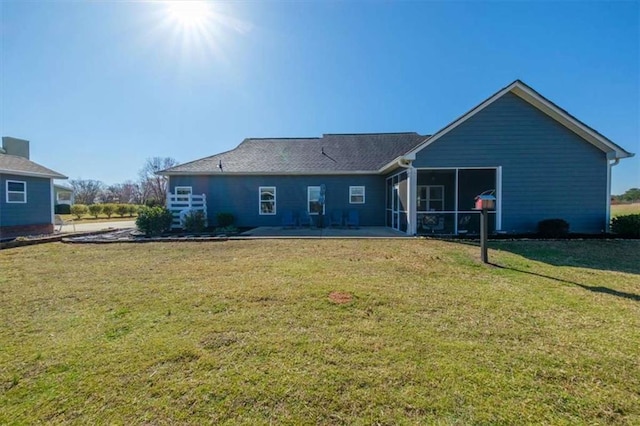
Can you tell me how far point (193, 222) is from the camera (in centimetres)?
1176

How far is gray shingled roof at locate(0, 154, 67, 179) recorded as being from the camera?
1127 cm

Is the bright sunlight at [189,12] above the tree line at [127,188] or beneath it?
above

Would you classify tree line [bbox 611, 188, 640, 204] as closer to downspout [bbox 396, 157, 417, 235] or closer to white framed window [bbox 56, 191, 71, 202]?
downspout [bbox 396, 157, 417, 235]

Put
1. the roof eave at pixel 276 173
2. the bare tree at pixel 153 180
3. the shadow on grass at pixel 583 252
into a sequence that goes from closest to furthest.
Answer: the shadow on grass at pixel 583 252, the roof eave at pixel 276 173, the bare tree at pixel 153 180

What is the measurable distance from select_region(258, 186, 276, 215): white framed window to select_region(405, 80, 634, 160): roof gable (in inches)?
270

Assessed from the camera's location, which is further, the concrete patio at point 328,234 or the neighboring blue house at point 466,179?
the neighboring blue house at point 466,179

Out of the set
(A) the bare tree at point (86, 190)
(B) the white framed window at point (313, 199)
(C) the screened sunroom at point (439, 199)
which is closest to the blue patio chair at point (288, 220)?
(B) the white framed window at point (313, 199)

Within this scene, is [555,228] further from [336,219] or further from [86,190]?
[86,190]

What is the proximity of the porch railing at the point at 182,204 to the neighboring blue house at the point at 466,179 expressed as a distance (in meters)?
0.57

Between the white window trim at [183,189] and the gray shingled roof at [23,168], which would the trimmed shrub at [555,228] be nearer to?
the white window trim at [183,189]

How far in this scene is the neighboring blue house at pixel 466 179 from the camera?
32.3 ft

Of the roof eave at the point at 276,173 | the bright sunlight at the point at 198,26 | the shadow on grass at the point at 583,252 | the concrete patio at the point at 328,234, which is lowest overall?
the shadow on grass at the point at 583,252

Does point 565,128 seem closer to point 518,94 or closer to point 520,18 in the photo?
point 518,94

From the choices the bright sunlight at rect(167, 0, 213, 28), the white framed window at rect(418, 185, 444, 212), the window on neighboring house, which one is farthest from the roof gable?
the window on neighboring house
